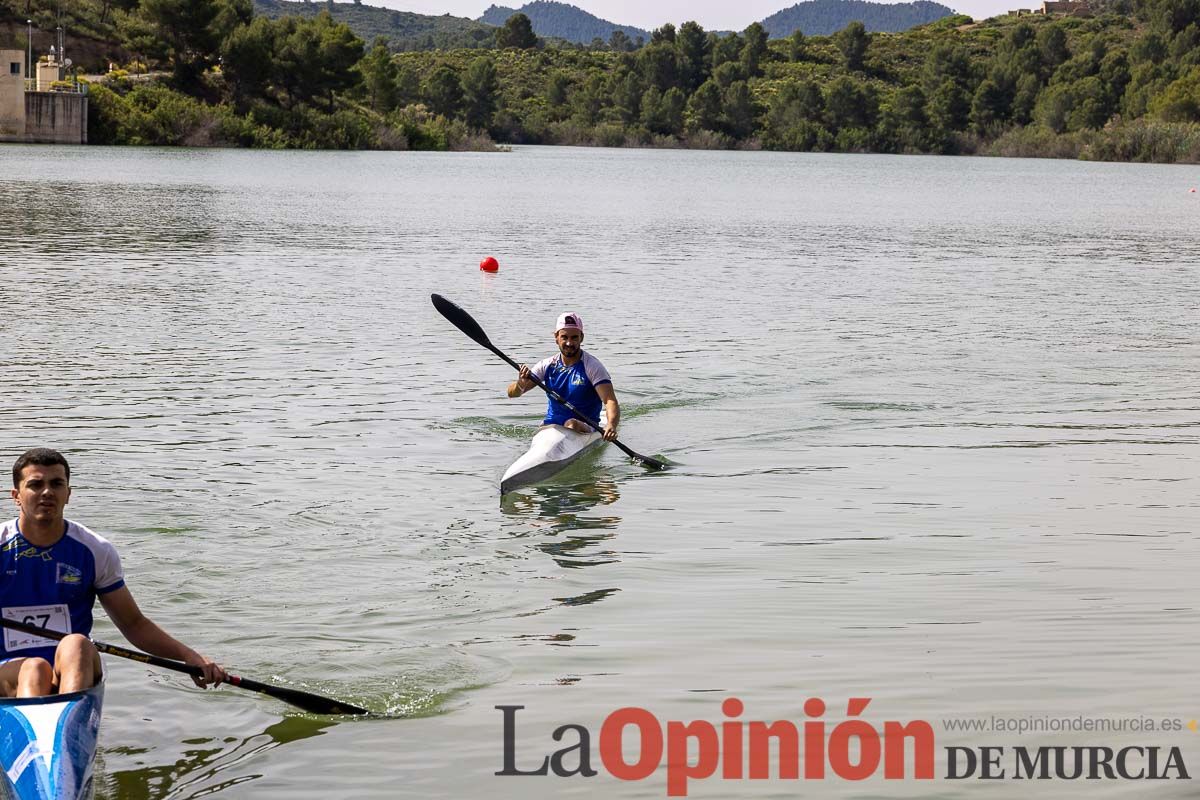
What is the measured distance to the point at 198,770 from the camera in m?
7.45

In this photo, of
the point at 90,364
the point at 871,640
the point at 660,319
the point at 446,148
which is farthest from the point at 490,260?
the point at 446,148

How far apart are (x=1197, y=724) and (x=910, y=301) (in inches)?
880

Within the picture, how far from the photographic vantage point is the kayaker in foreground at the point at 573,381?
48.0 feet

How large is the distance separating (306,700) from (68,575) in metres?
1.44

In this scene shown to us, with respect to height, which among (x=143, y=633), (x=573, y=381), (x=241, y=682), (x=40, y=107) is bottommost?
(x=241, y=682)

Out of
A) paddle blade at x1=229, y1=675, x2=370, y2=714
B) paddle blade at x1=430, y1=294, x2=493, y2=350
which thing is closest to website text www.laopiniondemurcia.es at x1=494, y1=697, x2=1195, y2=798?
paddle blade at x1=229, y1=675, x2=370, y2=714

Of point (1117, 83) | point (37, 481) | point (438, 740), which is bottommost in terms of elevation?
point (438, 740)

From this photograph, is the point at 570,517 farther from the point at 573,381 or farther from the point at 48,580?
the point at 48,580

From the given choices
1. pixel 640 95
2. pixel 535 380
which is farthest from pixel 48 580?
pixel 640 95

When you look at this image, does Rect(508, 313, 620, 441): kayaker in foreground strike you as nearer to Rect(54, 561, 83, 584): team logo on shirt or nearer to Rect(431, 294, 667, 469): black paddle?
Rect(431, 294, 667, 469): black paddle

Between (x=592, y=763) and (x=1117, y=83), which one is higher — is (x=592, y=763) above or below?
below

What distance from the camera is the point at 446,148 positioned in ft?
438

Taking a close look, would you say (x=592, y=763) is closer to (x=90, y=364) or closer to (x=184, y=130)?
(x=90, y=364)

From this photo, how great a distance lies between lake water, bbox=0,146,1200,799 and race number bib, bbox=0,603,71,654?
746 millimetres
